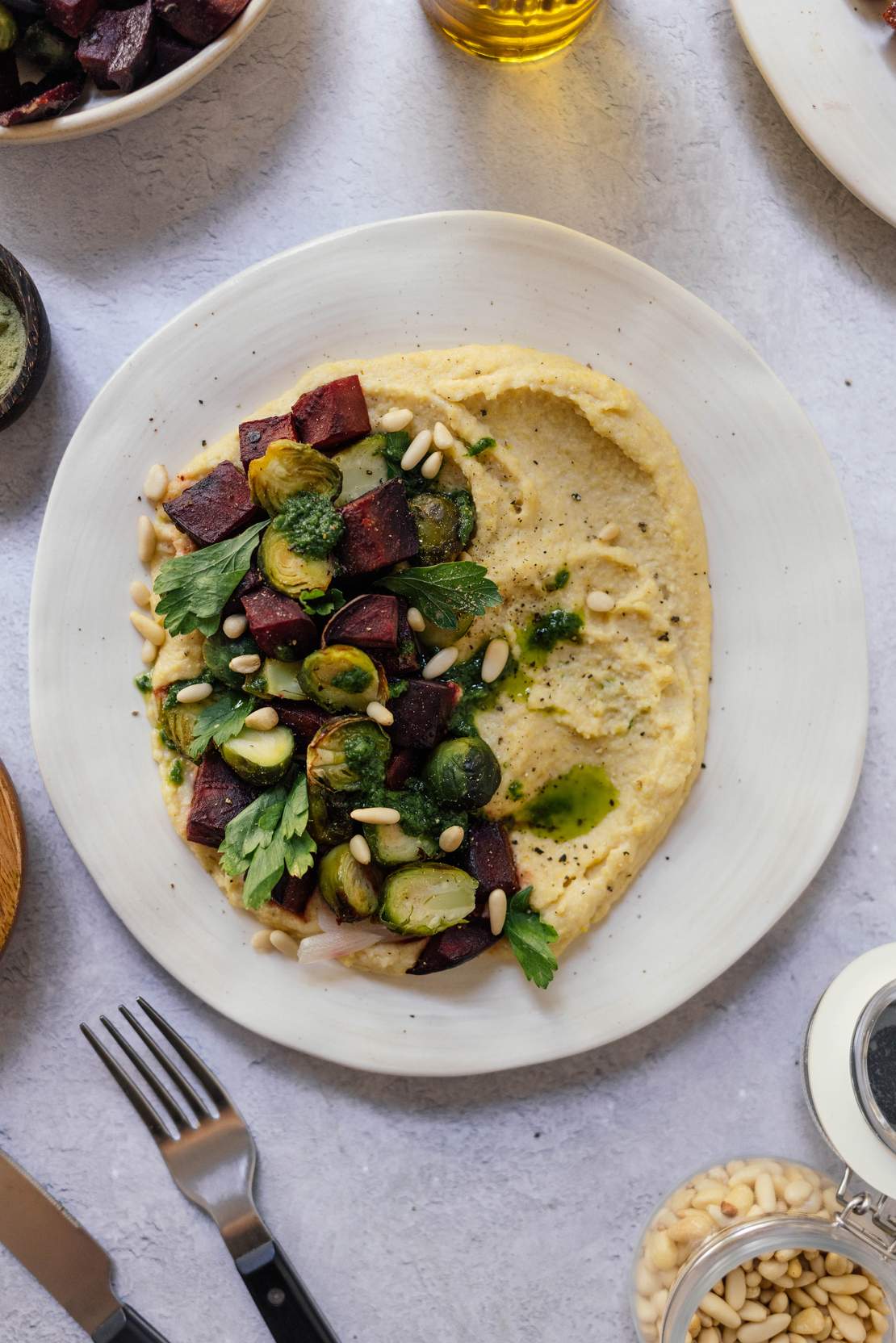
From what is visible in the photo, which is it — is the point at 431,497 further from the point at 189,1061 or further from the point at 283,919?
the point at 189,1061

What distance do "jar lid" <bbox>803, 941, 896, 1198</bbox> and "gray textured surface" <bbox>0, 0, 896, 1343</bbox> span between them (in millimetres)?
228

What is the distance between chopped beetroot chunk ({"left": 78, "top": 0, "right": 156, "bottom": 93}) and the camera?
3.12m

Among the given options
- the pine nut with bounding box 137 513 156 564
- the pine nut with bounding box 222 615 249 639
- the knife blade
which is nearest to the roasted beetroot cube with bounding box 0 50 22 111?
the pine nut with bounding box 137 513 156 564

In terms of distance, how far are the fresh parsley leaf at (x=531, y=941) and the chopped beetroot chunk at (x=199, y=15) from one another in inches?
111

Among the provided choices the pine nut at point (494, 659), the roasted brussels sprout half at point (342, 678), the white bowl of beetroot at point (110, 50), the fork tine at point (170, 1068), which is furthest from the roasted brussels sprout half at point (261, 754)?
the white bowl of beetroot at point (110, 50)

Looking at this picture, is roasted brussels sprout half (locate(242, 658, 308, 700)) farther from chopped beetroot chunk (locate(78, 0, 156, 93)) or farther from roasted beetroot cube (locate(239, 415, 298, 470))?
chopped beetroot chunk (locate(78, 0, 156, 93))

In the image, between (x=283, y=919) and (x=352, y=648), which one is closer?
(x=352, y=648)

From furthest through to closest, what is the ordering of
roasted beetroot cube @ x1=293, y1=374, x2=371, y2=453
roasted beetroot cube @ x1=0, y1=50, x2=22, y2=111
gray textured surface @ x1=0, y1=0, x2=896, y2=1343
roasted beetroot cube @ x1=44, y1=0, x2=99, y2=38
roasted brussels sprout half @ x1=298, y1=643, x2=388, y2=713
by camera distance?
gray textured surface @ x1=0, y1=0, x2=896, y2=1343 → roasted beetroot cube @ x1=0, y1=50, x2=22, y2=111 → roasted beetroot cube @ x1=44, y1=0, x2=99, y2=38 → roasted beetroot cube @ x1=293, y1=374, x2=371, y2=453 → roasted brussels sprout half @ x1=298, y1=643, x2=388, y2=713

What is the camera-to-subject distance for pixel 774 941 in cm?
341

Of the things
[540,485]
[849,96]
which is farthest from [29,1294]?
[849,96]

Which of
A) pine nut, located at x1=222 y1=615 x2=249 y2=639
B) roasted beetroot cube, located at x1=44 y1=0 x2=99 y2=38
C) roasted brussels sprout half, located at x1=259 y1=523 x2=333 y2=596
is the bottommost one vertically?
pine nut, located at x1=222 y1=615 x2=249 y2=639

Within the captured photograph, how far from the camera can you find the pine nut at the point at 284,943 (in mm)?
3203

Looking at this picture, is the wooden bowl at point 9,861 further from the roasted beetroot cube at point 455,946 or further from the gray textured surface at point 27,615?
the roasted beetroot cube at point 455,946

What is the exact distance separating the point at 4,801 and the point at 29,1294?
5.42 feet
